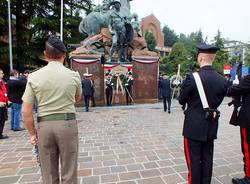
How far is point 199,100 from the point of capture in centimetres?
276

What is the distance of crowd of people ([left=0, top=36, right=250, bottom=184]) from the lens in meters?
2.31

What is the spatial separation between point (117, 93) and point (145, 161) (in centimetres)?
1004

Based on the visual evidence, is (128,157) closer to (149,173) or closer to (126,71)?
(149,173)

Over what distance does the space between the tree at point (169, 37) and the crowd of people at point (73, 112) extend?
79734mm

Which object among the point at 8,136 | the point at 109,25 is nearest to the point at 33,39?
the point at 109,25

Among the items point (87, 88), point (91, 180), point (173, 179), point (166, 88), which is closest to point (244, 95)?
point (173, 179)

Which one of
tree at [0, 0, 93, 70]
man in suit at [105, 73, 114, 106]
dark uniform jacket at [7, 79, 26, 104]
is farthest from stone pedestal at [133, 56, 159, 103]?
tree at [0, 0, 93, 70]

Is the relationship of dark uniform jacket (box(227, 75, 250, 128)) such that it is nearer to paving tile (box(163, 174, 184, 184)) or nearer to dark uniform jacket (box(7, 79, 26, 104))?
paving tile (box(163, 174, 184, 184))

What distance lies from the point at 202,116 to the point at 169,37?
81.9 m

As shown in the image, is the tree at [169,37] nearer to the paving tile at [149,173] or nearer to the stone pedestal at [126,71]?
the stone pedestal at [126,71]

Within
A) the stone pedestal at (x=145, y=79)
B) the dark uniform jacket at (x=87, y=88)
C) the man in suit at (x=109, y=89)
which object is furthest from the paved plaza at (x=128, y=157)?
the stone pedestal at (x=145, y=79)

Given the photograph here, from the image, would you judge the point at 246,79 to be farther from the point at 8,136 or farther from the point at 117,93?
the point at 117,93

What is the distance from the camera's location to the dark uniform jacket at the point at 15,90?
23.7 feet

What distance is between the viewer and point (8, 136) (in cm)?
663
